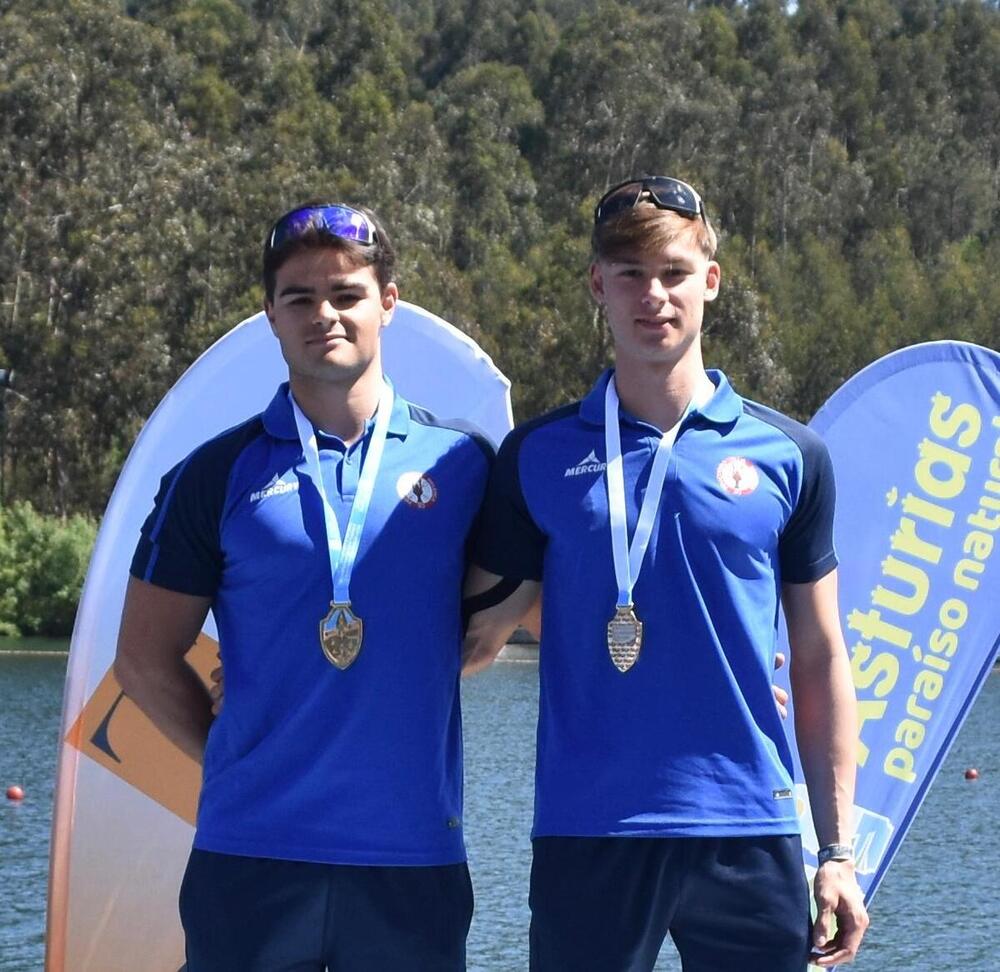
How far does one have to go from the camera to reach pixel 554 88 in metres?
44.9

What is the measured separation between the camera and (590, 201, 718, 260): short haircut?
8.50 ft

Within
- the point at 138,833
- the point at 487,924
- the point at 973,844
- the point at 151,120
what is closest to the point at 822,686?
the point at 138,833

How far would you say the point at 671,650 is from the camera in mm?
2490

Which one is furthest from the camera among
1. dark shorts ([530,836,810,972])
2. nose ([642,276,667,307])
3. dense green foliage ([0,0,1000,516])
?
dense green foliage ([0,0,1000,516])

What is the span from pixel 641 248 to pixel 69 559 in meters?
23.1

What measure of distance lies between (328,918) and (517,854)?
26.0 feet

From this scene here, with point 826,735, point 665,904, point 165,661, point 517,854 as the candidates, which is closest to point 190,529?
point 165,661

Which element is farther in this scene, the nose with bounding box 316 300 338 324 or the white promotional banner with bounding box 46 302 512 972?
the white promotional banner with bounding box 46 302 512 972

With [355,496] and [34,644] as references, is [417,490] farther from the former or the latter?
[34,644]

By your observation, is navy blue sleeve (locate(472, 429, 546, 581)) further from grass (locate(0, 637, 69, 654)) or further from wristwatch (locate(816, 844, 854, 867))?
grass (locate(0, 637, 69, 654))

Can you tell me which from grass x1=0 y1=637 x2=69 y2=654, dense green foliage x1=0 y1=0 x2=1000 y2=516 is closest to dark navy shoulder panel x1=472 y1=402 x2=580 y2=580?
grass x1=0 y1=637 x2=69 y2=654

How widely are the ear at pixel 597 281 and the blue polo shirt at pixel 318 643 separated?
320mm

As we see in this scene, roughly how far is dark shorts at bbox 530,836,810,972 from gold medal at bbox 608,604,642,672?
234 mm

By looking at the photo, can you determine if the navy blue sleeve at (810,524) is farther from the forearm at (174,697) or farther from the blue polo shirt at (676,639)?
the forearm at (174,697)
